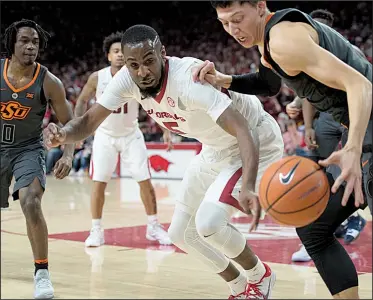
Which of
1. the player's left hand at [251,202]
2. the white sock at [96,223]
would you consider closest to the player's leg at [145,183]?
the white sock at [96,223]

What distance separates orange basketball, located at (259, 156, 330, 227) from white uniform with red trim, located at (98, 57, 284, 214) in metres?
1.04

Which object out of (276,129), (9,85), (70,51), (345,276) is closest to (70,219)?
(9,85)

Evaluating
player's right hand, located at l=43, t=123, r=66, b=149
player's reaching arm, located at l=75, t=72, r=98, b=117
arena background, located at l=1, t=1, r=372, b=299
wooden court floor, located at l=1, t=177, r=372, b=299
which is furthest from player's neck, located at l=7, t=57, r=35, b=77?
player's reaching arm, located at l=75, t=72, r=98, b=117

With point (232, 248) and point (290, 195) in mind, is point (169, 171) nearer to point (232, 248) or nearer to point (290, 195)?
point (232, 248)

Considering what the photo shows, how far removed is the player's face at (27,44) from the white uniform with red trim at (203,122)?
0.77 m

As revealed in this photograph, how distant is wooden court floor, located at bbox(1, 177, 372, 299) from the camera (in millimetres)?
5379

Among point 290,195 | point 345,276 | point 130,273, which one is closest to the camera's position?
point 290,195

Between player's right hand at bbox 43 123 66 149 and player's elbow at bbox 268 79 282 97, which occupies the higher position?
player's elbow at bbox 268 79 282 97

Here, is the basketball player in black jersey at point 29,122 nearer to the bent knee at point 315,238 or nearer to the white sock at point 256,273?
the white sock at point 256,273

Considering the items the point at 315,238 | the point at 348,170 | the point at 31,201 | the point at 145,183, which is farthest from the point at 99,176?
the point at 348,170

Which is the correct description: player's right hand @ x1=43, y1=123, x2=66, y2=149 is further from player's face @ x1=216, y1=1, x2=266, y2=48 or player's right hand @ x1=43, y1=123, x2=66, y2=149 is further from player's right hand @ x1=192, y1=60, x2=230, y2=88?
player's face @ x1=216, y1=1, x2=266, y2=48

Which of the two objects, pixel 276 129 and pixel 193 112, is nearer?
pixel 193 112

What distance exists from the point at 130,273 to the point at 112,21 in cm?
1928

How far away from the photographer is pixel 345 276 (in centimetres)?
404
